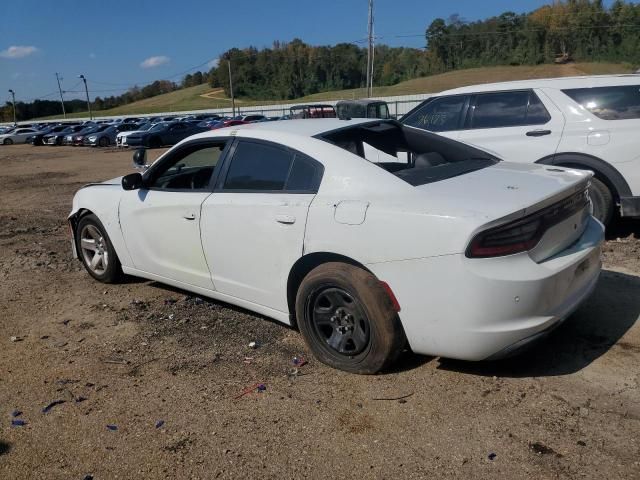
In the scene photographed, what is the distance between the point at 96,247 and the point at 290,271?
8.80 feet

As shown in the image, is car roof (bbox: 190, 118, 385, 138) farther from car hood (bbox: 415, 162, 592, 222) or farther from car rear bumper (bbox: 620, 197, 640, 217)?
car rear bumper (bbox: 620, 197, 640, 217)

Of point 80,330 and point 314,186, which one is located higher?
point 314,186

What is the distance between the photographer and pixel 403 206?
317 centimetres

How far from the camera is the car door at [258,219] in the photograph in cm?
364

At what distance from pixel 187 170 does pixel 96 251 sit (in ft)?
4.46

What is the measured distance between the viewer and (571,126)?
612 centimetres

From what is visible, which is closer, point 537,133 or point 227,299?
point 227,299

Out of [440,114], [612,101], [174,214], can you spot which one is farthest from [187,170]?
[612,101]

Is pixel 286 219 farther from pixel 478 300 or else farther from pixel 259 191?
pixel 478 300

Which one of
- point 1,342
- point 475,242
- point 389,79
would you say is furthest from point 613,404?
point 389,79

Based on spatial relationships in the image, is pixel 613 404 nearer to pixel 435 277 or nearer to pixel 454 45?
pixel 435 277

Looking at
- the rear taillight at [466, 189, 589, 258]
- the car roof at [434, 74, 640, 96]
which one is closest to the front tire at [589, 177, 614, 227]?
the car roof at [434, 74, 640, 96]

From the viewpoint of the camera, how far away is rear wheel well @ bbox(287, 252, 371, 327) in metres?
3.43

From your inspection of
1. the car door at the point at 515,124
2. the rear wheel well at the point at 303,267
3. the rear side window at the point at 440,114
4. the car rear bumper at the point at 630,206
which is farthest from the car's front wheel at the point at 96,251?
the car rear bumper at the point at 630,206
